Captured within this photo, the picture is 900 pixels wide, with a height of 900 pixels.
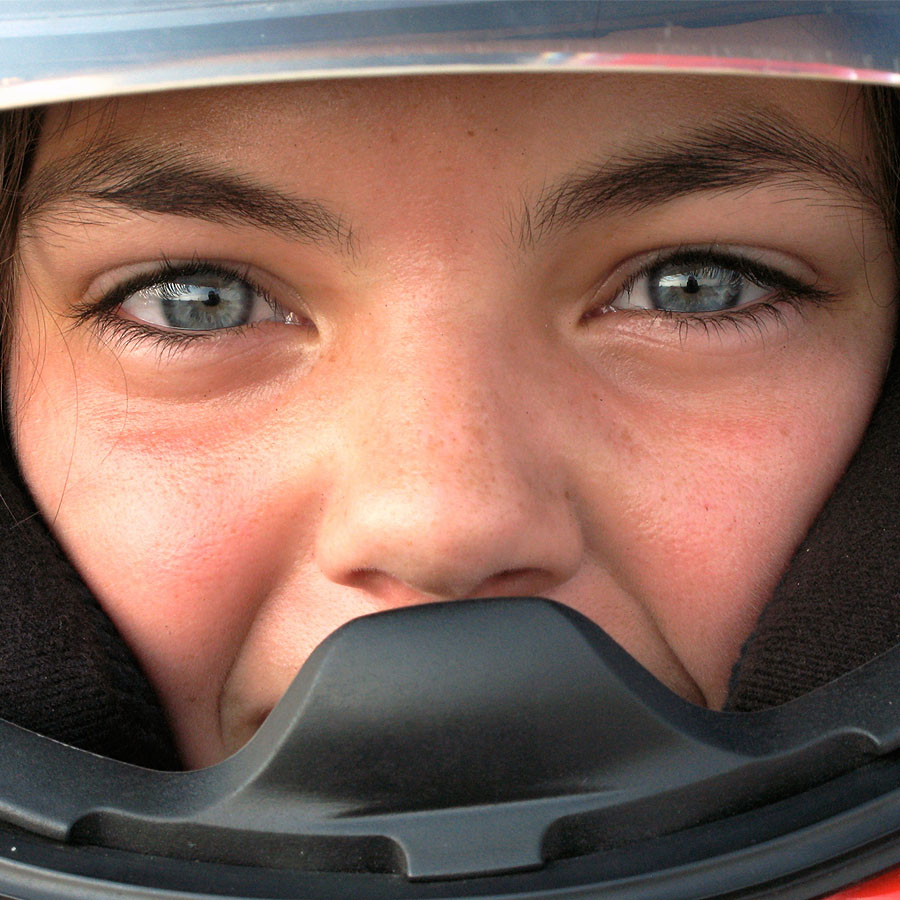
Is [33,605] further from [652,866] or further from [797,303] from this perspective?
[797,303]

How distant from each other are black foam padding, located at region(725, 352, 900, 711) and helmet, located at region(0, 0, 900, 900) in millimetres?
128

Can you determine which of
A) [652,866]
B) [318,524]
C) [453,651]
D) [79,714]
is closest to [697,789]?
[652,866]

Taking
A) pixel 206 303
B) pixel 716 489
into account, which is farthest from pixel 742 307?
pixel 206 303

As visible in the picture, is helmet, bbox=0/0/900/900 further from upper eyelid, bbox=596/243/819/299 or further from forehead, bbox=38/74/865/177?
upper eyelid, bbox=596/243/819/299

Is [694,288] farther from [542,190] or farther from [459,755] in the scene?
[459,755]

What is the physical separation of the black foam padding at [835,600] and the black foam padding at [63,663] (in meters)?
0.44

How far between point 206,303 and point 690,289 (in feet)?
1.29

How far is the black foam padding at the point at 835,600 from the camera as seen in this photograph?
78 cm

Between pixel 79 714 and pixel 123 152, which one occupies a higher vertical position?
pixel 123 152

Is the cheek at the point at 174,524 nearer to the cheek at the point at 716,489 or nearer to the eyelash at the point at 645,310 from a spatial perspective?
the eyelash at the point at 645,310

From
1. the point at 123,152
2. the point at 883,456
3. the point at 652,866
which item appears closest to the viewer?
the point at 652,866

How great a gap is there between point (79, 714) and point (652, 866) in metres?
0.42

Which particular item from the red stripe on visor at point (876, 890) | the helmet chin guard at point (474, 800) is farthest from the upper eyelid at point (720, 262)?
the red stripe on visor at point (876, 890)

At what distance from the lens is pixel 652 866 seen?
1.94 feet
